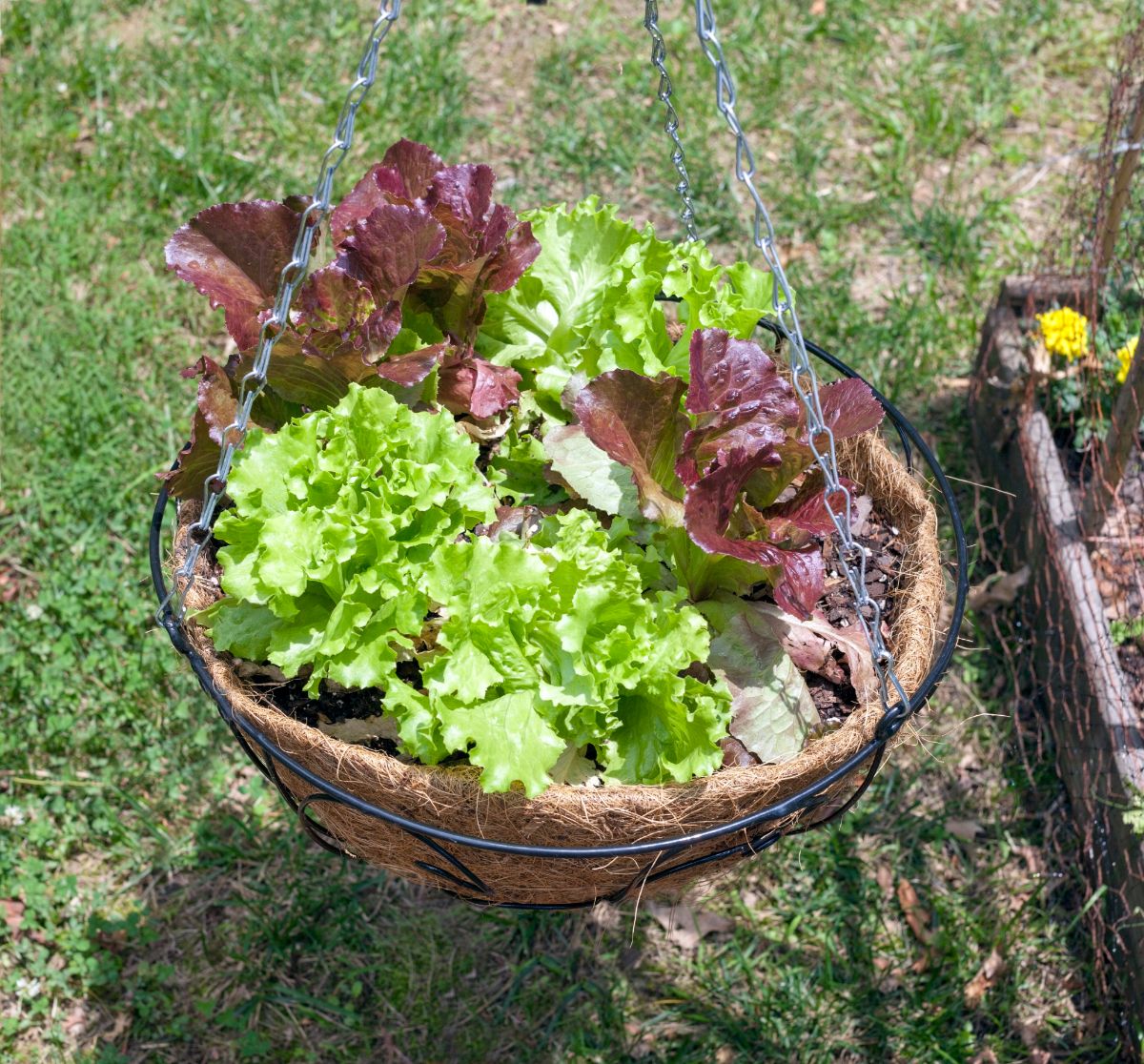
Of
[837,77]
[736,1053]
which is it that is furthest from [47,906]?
[837,77]

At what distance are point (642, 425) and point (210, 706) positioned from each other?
2119mm

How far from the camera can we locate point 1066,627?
345cm

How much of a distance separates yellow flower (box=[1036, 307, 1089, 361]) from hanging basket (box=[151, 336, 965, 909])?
6.20 feet

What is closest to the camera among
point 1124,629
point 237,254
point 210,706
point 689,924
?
point 237,254

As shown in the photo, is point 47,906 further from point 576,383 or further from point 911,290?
point 911,290

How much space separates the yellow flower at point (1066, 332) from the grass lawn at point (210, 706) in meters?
0.54

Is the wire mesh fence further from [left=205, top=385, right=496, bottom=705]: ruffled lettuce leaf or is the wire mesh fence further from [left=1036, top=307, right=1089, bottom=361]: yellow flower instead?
[left=205, top=385, right=496, bottom=705]: ruffled lettuce leaf

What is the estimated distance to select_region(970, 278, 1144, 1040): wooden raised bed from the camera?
309cm

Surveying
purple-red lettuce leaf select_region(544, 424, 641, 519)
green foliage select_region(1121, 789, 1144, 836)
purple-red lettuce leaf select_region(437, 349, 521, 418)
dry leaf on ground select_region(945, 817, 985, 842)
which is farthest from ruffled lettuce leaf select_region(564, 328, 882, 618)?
dry leaf on ground select_region(945, 817, 985, 842)

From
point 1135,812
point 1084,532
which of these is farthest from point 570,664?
point 1084,532

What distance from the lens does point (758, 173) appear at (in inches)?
195

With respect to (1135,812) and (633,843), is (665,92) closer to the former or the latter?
(633,843)

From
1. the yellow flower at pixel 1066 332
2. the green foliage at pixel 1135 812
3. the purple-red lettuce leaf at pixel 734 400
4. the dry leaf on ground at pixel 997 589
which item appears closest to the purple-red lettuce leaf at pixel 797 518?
the purple-red lettuce leaf at pixel 734 400

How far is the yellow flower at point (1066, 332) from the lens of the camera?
368 cm
